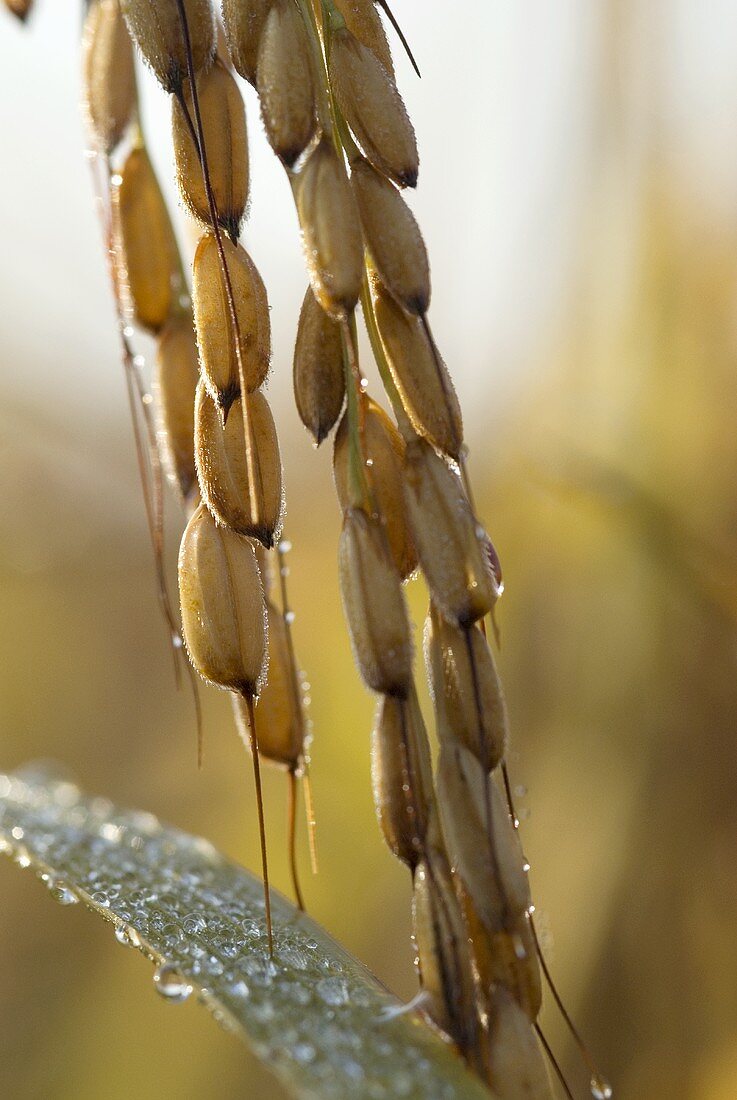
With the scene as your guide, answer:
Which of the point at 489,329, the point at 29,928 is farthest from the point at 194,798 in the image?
the point at 489,329

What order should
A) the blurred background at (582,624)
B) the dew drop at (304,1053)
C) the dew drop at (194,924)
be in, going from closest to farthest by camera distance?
the dew drop at (304,1053)
the dew drop at (194,924)
the blurred background at (582,624)

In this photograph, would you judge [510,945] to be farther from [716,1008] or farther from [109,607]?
[109,607]

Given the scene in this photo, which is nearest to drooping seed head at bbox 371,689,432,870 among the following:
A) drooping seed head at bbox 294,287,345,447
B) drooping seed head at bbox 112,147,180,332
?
drooping seed head at bbox 294,287,345,447

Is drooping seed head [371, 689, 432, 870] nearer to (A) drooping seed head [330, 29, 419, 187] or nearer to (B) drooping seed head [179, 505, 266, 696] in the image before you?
(B) drooping seed head [179, 505, 266, 696]

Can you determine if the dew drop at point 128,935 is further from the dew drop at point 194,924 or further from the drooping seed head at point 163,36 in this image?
the drooping seed head at point 163,36

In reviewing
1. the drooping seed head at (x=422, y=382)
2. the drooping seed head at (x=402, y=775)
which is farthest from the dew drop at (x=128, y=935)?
the drooping seed head at (x=422, y=382)

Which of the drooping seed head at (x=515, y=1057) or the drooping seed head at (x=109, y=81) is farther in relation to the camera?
the drooping seed head at (x=109, y=81)

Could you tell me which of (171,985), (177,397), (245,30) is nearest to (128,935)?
(171,985)
